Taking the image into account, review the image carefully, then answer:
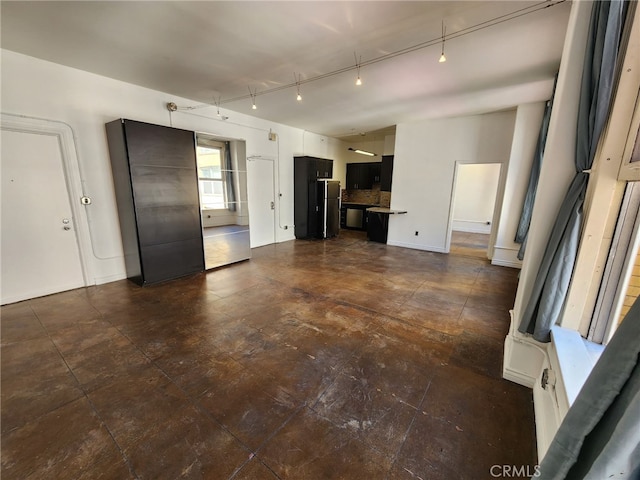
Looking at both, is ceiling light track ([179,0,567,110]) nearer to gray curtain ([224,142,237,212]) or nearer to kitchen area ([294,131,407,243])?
gray curtain ([224,142,237,212])

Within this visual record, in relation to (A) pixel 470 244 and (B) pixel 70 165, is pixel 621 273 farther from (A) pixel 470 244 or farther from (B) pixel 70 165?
(A) pixel 470 244

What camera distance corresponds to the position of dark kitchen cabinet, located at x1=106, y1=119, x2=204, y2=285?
3.59 metres

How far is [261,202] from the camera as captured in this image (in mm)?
6316

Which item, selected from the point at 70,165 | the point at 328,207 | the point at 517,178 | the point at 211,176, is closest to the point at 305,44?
the point at 211,176

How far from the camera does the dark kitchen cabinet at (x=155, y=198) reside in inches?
141

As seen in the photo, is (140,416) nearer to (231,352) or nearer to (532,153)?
(231,352)

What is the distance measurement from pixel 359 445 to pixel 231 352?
1.39 meters

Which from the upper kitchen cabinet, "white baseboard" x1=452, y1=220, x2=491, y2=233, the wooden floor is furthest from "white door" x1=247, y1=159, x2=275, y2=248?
"white baseboard" x1=452, y1=220, x2=491, y2=233

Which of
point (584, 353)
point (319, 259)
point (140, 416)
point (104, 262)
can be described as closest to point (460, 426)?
point (584, 353)

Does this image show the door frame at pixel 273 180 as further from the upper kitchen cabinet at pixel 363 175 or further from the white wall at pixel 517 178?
the white wall at pixel 517 178

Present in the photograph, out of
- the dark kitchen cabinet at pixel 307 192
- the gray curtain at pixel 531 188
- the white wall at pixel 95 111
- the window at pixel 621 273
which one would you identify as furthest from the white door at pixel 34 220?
the gray curtain at pixel 531 188

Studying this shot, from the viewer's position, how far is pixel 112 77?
12.0ft

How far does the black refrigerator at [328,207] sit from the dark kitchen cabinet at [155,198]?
359 centimetres

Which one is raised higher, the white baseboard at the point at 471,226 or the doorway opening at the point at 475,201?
the doorway opening at the point at 475,201
